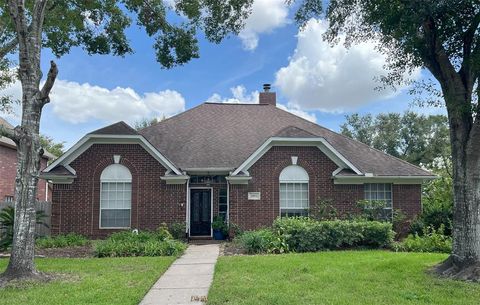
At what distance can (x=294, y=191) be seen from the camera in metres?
17.9

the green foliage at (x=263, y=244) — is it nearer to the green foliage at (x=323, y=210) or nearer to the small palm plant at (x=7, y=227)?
the green foliage at (x=323, y=210)

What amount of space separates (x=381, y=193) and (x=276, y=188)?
447 cm

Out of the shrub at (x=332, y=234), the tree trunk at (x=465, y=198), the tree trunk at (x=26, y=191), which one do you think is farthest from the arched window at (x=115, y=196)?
the tree trunk at (x=465, y=198)

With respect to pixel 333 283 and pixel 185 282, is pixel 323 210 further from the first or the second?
pixel 185 282

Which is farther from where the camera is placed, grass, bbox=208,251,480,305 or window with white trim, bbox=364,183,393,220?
window with white trim, bbox=364,183,393,220

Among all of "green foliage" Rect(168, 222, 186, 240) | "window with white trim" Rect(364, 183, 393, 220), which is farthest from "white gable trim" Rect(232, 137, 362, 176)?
"green foliage" Rect(168, 222, 186, 240)

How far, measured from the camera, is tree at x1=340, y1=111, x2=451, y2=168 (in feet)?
175

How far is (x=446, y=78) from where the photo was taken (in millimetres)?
10031

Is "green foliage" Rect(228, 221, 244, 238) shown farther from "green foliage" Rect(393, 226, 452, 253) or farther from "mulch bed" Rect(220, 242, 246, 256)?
"green foliage" Rect(393, 226, 452, 253)

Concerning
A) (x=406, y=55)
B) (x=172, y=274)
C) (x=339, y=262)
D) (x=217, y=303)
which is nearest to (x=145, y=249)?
(x=172, y=274)

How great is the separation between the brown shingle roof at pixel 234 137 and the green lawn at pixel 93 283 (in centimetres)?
703

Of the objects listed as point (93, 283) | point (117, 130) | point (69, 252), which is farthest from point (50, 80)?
point (117, 130)

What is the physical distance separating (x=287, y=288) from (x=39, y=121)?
650 centimetres

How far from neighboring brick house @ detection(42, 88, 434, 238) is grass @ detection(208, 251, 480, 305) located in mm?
5523
